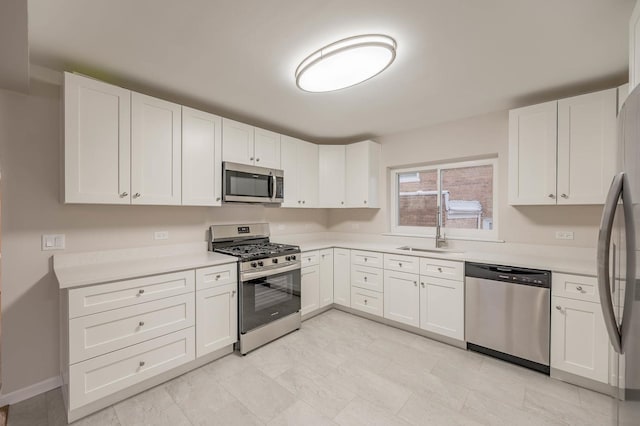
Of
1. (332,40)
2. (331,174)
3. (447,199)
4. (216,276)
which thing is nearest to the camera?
(332,40)

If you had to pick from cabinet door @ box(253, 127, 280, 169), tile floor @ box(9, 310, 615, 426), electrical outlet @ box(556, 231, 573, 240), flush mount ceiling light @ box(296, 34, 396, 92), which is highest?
flush mount ceiling light @ box(296, 34, 396, 92)

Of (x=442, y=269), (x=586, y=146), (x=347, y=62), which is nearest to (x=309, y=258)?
(x=442, y=269)

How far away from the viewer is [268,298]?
274 cm

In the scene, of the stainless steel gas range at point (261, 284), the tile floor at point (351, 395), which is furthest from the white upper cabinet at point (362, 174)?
the tile floor at point (351, 395)

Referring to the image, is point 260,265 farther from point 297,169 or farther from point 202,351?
point 297,169

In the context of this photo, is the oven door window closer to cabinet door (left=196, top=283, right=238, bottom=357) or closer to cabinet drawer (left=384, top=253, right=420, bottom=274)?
cabinet door (left=196, top=283, right=238, bottom=357)

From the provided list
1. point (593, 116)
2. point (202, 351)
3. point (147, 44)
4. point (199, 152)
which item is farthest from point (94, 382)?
point (593, 116)

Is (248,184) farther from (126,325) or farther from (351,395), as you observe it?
(351,395)

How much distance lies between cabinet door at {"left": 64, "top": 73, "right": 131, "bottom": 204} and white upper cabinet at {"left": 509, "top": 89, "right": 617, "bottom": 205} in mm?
3537

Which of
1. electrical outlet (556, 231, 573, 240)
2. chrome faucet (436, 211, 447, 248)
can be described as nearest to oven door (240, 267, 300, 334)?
chrome faucet (436, 211, 447, 248)

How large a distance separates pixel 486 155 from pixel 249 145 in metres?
2.74

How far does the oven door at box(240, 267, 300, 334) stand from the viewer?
8.36ft

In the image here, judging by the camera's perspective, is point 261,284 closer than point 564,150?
No

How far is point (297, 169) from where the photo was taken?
3643 millimetres
